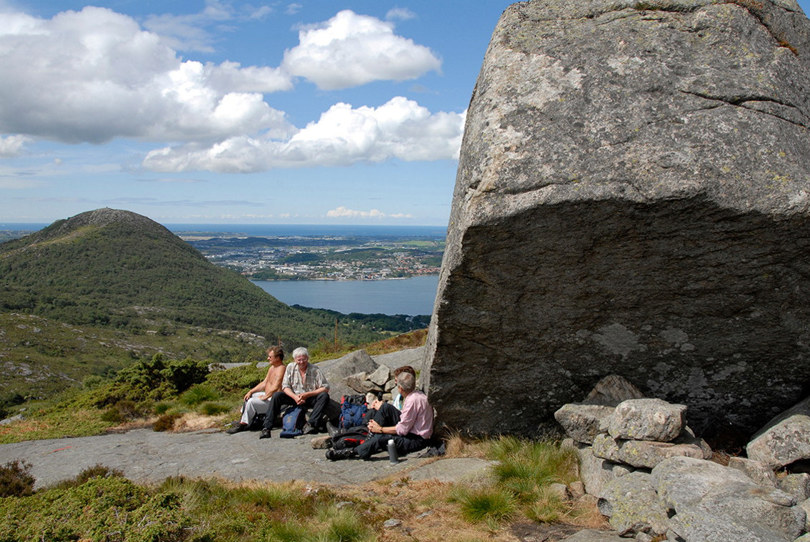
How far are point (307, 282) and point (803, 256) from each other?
5997 inches

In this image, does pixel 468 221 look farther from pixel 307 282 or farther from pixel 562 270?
pixel 307 282

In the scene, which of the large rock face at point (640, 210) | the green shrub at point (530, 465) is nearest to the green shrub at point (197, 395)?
the large rock face at point (640, 210)

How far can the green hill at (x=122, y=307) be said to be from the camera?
53438 millimetres

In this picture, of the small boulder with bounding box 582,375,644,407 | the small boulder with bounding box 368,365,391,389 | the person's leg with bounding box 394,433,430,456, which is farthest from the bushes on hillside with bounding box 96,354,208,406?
the small boulder with bounding box 582,375,644,407

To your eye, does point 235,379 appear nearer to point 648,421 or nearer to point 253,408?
point 253,408

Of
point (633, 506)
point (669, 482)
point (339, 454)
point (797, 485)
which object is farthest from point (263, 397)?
point (797, 485)

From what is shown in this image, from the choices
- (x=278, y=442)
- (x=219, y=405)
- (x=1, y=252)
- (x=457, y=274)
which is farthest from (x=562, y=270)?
(x=1, y=252)

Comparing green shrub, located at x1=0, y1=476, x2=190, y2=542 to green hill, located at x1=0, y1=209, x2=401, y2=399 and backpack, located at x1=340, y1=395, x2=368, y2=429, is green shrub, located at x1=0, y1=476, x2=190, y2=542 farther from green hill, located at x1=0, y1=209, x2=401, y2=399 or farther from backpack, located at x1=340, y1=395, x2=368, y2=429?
green hill, located at x1=0, y1=209, x2=401, y2=399

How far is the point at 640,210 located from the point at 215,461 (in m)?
6.94

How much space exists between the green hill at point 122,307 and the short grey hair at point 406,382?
3916cm

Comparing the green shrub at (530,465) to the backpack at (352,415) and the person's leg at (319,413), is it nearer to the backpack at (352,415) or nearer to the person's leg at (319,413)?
the backpack at (352,415)

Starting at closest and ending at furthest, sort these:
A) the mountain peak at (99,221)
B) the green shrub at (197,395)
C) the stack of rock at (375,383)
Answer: the stack of rock at (375,383) < the green shrub at (197,395) < the mountain peak at (99,221)

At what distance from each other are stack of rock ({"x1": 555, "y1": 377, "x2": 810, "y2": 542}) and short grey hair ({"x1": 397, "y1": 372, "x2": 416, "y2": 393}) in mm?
2326

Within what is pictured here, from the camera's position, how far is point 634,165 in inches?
216
